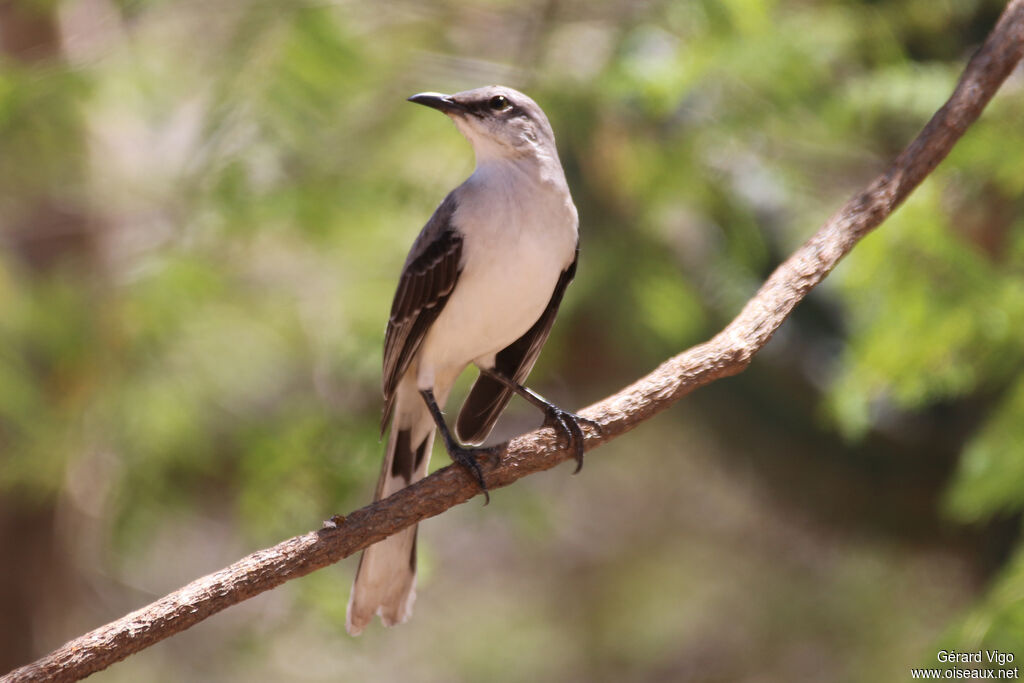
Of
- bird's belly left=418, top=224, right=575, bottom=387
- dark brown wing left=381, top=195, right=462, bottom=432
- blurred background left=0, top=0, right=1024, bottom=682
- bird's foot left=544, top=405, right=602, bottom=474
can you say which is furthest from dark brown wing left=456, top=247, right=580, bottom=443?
blurred background left=0, top=0, right=1024, bottom=682

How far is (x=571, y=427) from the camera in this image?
166 inches

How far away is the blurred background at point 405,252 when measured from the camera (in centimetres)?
623

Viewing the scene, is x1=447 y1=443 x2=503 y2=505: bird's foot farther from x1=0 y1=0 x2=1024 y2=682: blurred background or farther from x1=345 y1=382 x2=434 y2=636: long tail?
x1=0 y1=0 x2=1024 y2=682: blurred background

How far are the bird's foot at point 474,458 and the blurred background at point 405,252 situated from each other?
2.05 meters

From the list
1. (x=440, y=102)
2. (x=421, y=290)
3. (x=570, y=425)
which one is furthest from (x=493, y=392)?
(x=440, y=102)

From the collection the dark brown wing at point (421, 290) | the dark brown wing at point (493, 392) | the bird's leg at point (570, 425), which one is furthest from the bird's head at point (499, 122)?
the bird's leg at point (570, 425)

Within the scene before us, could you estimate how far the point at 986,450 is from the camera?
207 inches

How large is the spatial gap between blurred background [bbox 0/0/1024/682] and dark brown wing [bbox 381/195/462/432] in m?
1.64

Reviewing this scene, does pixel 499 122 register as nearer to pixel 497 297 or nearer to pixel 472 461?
pixel 497 297

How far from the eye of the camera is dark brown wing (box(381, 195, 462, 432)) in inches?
179

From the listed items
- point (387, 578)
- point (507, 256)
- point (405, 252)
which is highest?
point (507, 256)

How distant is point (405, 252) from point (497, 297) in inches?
119

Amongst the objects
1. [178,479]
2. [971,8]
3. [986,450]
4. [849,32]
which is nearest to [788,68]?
[849,32]

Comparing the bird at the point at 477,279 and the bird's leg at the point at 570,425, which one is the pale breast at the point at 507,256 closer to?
the bird at the point at 477,279
